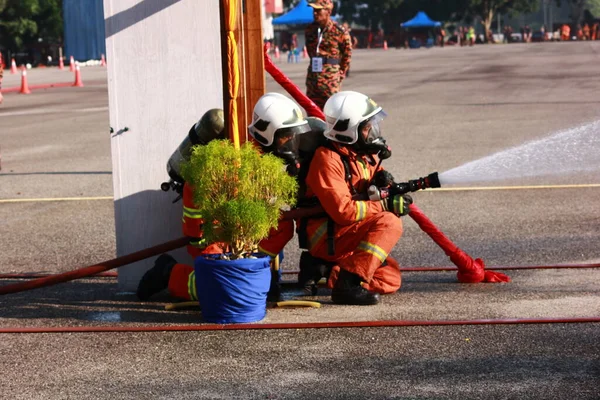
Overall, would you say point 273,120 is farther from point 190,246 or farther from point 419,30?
point 419,30

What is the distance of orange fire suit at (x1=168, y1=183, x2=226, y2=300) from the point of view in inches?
249

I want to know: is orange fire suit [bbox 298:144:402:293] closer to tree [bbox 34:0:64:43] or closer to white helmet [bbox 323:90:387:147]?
white helmet [bbox 323:90:387:147]

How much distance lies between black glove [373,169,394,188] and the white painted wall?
1115mm

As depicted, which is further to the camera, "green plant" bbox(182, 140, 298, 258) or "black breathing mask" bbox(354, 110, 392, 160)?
"black breathing mask" bbox(354, 110, 392, 160)

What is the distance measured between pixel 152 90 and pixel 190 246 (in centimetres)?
103

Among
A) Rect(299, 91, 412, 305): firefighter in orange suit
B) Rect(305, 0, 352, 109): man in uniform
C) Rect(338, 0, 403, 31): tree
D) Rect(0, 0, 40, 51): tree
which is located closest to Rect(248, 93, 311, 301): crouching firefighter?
Rect(299, 91, 412, 305): firefighter in orange suit

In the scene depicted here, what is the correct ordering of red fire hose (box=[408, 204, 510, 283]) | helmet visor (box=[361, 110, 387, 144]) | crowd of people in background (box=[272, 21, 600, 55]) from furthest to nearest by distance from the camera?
crowd of people in background (box=[272, 21, 600, 55]) → red fire hose (box=[408, 204, 510, 283]) → helmet visor (box=[361, 110, 387, 144])

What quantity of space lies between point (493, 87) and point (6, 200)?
58.8 feet

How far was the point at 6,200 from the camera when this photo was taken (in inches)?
436

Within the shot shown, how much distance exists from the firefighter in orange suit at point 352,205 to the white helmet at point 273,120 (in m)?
0.20

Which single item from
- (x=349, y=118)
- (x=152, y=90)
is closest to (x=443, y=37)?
(x=152, y=90)

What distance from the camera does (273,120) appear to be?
626cm

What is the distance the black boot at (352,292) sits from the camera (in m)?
6.34

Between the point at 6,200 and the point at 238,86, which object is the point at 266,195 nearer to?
the point at 238,86
